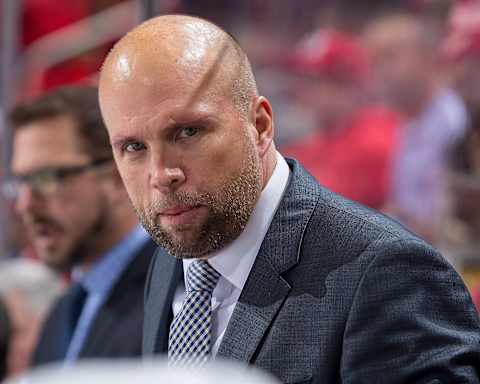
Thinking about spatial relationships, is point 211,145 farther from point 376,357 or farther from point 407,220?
point 407,220

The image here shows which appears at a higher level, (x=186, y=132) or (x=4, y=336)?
(x=186, y=132)

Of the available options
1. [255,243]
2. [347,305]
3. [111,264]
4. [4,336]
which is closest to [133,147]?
[255,243]

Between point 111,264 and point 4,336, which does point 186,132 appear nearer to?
point 111,264

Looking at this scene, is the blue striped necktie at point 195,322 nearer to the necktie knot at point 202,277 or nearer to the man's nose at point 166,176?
the necktie knot at point 202,277

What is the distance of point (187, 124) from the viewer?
971mm

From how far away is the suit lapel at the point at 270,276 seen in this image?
99 centimetres

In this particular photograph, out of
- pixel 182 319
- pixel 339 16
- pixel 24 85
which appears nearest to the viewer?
pixel 182 319

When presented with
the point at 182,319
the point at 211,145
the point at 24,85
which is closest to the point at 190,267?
the point at 182,319

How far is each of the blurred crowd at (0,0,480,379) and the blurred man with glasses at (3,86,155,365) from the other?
0.52 feet

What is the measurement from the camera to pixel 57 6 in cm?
297

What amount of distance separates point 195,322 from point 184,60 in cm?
27

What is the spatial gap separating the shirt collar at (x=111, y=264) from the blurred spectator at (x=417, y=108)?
24.7 inches

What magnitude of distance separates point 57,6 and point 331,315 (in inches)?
87.1

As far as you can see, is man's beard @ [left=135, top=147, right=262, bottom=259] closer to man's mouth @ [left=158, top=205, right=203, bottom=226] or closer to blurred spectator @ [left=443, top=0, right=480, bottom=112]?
man's mouth @ [left=158, top=205, right=203, bottom=226]
